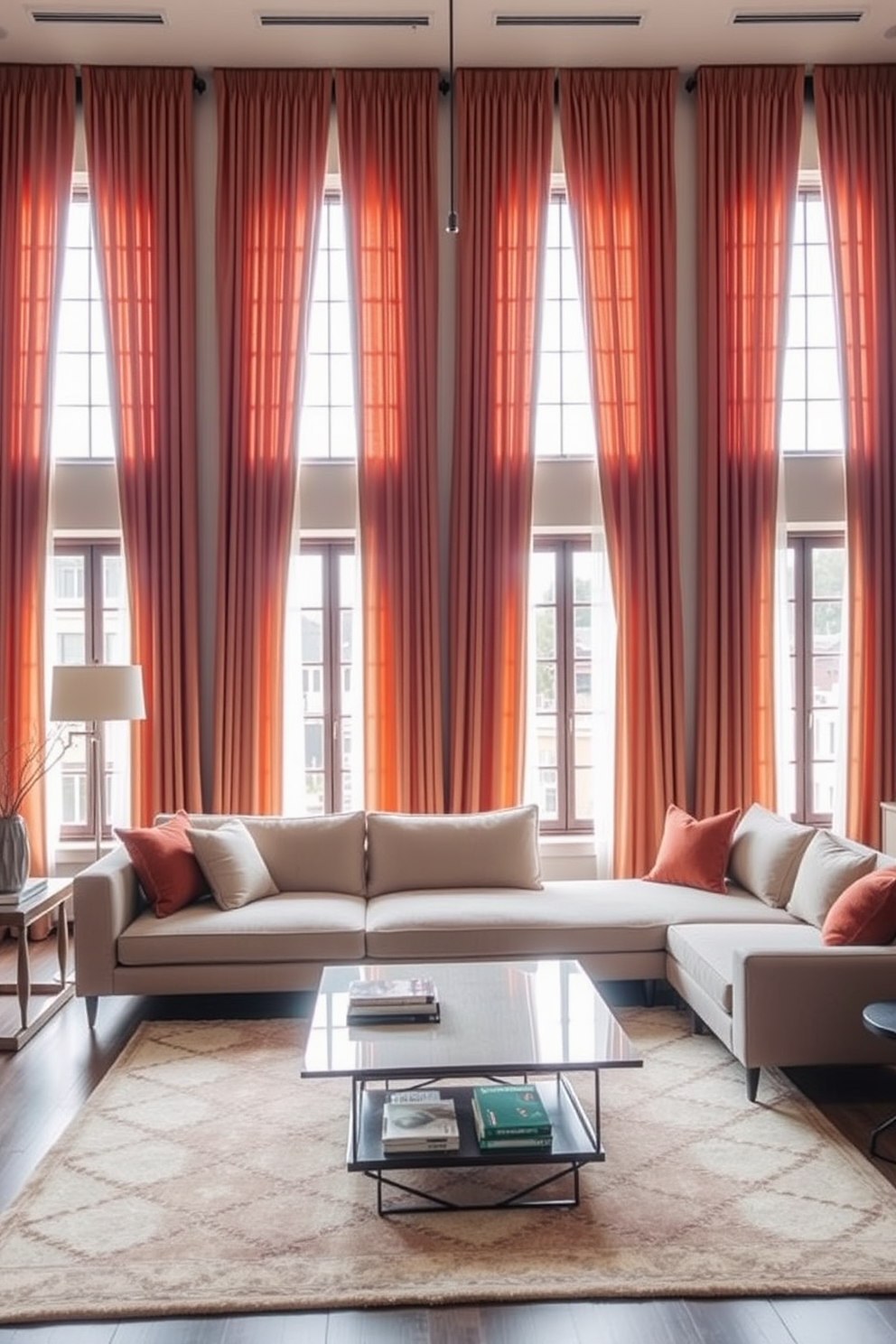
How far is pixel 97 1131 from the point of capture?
380cm

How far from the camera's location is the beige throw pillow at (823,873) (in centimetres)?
462

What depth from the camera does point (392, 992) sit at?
3.77 meters

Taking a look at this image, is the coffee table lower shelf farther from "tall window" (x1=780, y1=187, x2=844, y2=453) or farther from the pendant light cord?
"tall window" (x1=780, y1=187, x2=844, y2=453)

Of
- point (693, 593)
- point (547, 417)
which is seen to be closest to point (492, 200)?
point (547, 417)

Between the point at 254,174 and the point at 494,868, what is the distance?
14.6 ft

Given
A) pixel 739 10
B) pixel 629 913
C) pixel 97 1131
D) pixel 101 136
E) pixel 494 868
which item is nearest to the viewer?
pixel 97 1131

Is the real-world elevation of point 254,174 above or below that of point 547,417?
above

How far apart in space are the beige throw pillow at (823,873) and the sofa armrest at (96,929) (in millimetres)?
3078

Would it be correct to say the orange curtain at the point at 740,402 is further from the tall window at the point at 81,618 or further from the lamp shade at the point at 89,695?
the tall window at the point at 81,618

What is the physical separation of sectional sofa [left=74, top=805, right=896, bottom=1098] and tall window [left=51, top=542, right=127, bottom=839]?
1.56 meters

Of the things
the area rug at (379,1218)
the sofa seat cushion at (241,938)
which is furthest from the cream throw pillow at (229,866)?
the area rug at (379,1218)

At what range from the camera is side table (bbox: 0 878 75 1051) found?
472 cm

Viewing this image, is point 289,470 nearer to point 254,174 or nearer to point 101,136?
point 254,174

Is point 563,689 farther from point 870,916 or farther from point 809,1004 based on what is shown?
point 809,1004
